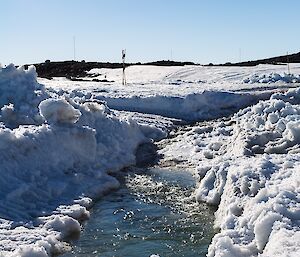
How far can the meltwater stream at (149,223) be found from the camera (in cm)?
849

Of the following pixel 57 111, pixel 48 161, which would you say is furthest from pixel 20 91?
pixel 48 161

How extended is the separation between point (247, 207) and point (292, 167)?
141 centimetres

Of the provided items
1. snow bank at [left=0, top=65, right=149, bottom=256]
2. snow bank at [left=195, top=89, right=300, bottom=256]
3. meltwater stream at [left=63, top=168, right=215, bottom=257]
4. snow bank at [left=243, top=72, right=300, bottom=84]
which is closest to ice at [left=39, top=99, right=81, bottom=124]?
snow bank at [left=0, top=65, right=149, bottom=256]

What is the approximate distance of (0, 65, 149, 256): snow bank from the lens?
9.14 m

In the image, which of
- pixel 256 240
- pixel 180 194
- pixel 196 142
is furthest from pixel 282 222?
pixel 196 142

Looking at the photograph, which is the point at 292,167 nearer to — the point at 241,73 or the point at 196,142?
the point at 196,142

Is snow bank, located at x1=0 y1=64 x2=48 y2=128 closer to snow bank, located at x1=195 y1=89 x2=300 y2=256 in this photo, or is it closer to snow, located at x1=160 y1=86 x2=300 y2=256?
snow, located at x1=160 y1=86 x2=300 y2=256

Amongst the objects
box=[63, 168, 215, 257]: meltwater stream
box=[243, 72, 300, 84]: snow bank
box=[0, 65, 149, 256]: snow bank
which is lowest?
box=[63, 168, 215, 257]: meltwater stream

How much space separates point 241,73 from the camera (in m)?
34.9

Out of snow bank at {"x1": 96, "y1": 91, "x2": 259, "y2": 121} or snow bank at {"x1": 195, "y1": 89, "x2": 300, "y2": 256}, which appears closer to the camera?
snow bank at {"x1": 195, "y1": 89, "x2": 300, "y2": 256}

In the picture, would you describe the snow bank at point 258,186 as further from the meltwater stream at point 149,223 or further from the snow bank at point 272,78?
the snow bank at point 272,78

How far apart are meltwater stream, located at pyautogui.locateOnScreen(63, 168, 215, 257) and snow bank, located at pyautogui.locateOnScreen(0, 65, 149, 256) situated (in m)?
0.41

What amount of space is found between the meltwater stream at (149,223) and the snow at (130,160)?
0.34m

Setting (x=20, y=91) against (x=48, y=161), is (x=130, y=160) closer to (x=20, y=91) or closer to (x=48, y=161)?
(x=48, y=161)
